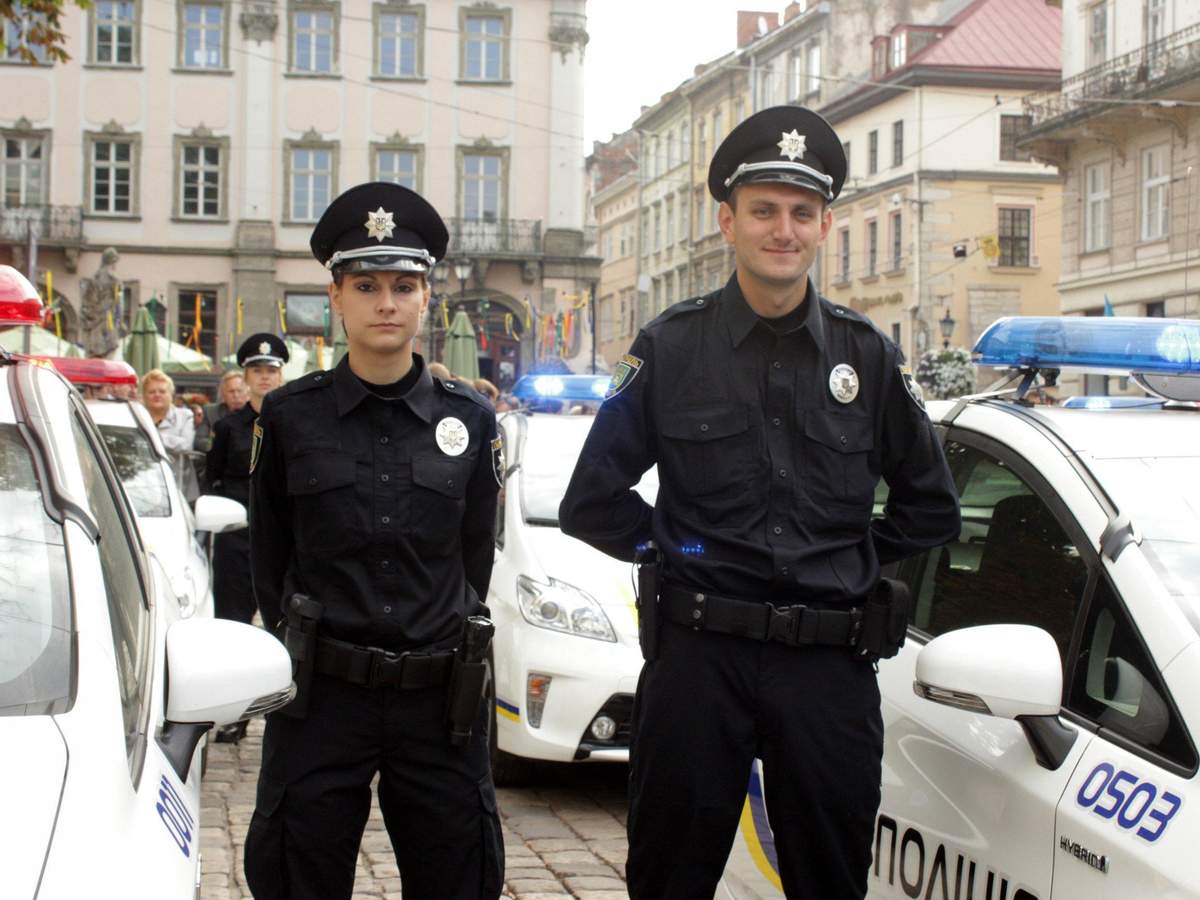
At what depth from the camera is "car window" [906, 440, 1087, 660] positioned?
Result: 323 cm

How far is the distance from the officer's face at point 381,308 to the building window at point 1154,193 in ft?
108

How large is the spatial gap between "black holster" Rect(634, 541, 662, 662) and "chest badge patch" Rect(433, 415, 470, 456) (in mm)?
571

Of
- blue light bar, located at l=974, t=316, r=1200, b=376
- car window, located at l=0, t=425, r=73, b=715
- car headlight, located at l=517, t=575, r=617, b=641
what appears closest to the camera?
car window, located at l=0, t=425, r=73, b=715

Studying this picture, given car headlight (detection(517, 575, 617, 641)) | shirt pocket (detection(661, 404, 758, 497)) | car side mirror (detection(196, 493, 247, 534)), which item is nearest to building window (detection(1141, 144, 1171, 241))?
car headlight (detection(517, 575, 617, 641))

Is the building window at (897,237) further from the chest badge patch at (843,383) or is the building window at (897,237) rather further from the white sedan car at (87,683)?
the white sedan car at (87,683)

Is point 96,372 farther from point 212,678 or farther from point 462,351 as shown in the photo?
point 462,351

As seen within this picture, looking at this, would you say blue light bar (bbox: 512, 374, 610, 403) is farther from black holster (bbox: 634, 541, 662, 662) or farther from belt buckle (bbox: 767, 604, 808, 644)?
belt buckle (bbox: 767, 604, 808, 644)

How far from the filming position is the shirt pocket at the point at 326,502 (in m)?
3.59

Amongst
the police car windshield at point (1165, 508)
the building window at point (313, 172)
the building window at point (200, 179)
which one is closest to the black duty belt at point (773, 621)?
the police car windshield at point (1165, 508)

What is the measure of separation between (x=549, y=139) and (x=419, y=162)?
11.5 feet

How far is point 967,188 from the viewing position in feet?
163

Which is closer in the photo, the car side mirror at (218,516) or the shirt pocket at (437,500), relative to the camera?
the shirt pocket at (437,500)

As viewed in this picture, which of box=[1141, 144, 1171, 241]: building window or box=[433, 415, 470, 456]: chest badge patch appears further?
box=[1141, 144, 1171, 241]: building window

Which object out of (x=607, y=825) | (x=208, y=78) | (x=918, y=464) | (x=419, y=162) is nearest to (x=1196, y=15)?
(x=419, y=162)
